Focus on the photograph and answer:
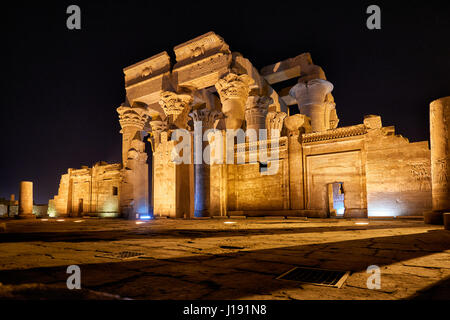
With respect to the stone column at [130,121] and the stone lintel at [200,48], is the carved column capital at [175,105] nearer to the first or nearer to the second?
the stone lintel at [200,48]

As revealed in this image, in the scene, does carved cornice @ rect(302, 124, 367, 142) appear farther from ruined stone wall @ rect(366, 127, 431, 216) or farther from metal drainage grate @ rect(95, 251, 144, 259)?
metal drainage grate @ rect(95, 251, 144, 259)

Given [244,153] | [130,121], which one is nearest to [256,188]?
[244,153]

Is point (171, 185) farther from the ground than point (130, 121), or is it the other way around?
point (130, 121)

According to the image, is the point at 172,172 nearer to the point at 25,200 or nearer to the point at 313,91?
the point at 313,91

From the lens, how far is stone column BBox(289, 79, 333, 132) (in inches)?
703

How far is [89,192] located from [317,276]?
75.9 feet

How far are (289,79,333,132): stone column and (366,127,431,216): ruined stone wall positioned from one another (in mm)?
6064

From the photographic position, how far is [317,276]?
2637 millimetres

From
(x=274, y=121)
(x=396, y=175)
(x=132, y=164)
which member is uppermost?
(x=274, y=121)

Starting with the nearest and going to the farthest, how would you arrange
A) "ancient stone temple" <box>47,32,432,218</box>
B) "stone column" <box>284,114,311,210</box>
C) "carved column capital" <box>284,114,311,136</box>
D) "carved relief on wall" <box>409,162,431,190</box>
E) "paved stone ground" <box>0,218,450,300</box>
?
"paved stone ground" <box>0,218,450,300</box> < "carved relief on wall" <box>409,162,431,190</box> < "ancient stone temple" <box>47,32,432,218</box> < "stone column" <box>284,114,311,210</box> < "carved column capital" <box>284,114,311,136</box>

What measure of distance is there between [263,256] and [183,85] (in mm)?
14769

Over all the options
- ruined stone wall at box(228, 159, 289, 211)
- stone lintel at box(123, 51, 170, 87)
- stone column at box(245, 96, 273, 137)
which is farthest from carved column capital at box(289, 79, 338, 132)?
stone lintel at box(123, 51, 170, 87)

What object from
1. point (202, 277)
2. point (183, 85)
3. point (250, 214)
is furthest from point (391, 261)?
point (183, 85)

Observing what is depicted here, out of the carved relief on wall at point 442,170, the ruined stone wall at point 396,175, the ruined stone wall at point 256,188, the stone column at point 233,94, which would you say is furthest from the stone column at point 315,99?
the carved relief on wall at point 442,170
